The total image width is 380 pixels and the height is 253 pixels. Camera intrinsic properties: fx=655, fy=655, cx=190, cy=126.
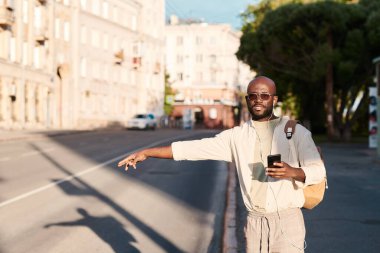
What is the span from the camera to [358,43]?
3675 centimetres

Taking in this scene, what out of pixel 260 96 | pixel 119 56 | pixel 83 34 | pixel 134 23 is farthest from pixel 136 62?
pixel 260 96

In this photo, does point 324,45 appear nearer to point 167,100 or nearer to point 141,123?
point 141,123

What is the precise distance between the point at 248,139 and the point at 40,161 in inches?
718

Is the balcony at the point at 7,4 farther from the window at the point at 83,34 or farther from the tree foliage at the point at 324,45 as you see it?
the tree foliage at the point at 324,45

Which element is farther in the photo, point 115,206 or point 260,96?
point 115,206

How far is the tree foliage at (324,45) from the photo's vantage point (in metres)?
36.8

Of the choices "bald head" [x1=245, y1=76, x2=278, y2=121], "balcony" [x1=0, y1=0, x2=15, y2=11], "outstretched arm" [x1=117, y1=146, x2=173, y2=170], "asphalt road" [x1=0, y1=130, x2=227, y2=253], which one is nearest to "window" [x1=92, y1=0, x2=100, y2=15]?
"balcony" [x1=0, y1=0, x2=15, y2=11]

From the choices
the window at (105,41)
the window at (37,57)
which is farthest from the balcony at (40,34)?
the window at (105,41)

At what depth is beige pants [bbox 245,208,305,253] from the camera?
4070 millimetres

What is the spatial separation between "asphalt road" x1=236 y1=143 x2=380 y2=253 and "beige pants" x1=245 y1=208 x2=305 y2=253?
13.3ft

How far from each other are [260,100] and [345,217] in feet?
23.9

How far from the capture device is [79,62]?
206 ft

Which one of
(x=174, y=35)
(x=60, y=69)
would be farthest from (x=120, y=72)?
(x=174, y=35)

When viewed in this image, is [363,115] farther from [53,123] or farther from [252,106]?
[252,106]
